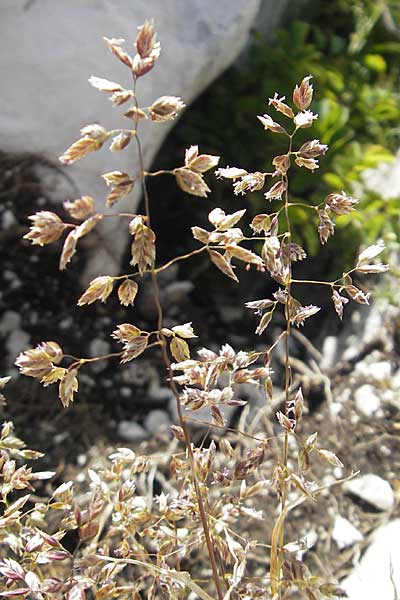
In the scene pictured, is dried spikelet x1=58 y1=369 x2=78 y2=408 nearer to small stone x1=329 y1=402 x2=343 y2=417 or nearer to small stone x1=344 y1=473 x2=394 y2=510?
small stone x1=344 y1=473 x2=394 y2=510

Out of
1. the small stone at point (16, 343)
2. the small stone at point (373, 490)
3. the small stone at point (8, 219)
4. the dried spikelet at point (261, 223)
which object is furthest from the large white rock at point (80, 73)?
the dried spikelet at point (261, 223)

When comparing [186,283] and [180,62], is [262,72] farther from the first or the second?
[186,283]

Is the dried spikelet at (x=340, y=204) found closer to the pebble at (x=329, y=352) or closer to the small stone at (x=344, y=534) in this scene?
the small stone at (x=344, y=534)

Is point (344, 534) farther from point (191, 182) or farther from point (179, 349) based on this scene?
point (191, 182)

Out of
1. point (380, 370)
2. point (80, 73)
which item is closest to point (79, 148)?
point (80, 73)

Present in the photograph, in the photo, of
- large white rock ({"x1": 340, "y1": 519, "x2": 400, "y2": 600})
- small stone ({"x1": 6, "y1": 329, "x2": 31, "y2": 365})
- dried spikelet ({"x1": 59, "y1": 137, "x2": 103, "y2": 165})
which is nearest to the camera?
dried spikelet ({"x1": 59, "y1": 137, "x2": 103, "y2": 165})

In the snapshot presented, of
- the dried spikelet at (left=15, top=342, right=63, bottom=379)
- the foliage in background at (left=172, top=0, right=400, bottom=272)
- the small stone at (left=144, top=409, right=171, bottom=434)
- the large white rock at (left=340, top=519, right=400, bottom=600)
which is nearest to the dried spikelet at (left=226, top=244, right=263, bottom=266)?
the dried spikelet at (left=15, top=342, right=63, bottom=379)
